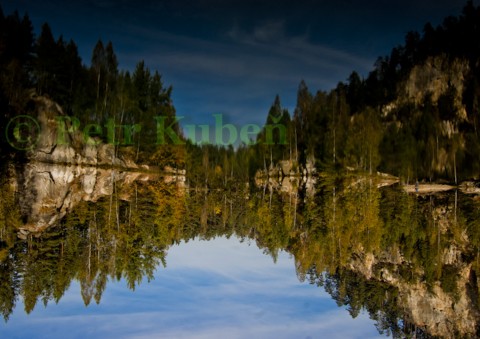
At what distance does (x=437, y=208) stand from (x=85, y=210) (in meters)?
34.6

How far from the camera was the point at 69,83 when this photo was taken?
65.0 m

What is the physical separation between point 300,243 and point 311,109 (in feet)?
174

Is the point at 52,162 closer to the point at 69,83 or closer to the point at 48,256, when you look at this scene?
the point at 69,83

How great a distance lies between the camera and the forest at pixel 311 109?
61.2 metres

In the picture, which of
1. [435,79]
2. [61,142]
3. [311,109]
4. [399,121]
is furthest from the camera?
[435,79]

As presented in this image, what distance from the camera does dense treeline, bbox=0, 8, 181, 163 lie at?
2306 inches

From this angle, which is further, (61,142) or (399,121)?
(399,121)

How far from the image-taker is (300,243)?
3412cm

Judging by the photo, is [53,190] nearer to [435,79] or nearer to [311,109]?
[311,109]

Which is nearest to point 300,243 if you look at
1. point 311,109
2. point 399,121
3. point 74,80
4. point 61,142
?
point 61,142

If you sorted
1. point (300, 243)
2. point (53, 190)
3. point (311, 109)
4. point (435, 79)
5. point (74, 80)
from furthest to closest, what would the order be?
point (435, 79), point (311, 109), point (74, 80), point (53, 190), point (300, 243)

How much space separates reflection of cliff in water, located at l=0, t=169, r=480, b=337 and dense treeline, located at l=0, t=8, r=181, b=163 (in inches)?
790

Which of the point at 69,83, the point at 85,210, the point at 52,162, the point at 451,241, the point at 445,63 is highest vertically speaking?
the point at 445,63

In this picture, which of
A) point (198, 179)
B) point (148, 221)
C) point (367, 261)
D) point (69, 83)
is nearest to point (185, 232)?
point (148, 221)
